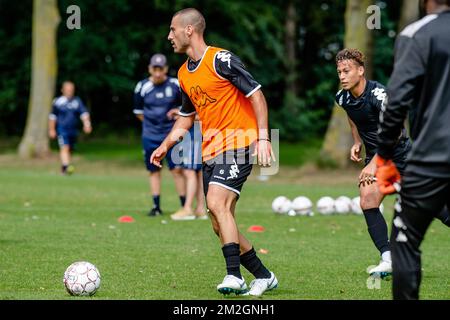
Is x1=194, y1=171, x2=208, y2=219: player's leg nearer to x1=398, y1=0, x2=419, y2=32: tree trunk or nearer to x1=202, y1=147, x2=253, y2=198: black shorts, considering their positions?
x1=202, y1=147, x2=253, y2=198: black shorts

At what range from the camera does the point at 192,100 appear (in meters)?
8.34

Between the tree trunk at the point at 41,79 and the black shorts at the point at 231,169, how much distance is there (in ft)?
82.2

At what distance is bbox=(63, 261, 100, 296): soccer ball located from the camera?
762 cm

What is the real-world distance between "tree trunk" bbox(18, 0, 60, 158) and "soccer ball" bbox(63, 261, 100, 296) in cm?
2521

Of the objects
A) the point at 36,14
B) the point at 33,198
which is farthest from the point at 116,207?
the point at 36,14

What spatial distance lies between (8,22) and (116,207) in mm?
28307

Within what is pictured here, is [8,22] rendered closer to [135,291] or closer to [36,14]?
[36,14]

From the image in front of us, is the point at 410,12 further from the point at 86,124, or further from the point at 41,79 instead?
the point at 41,79

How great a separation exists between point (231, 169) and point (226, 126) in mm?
410

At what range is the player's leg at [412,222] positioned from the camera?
230 inches

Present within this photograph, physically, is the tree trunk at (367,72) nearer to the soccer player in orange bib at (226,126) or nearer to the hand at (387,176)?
the soccer player in orange bib at (226,126)

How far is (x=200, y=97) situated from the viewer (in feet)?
26.9

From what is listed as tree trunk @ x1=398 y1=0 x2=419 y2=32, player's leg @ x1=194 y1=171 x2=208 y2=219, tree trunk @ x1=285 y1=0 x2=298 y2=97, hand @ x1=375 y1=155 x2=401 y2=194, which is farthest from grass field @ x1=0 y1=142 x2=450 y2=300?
tree trunk @ x1=285 y1=0 x2=298 y2=97
